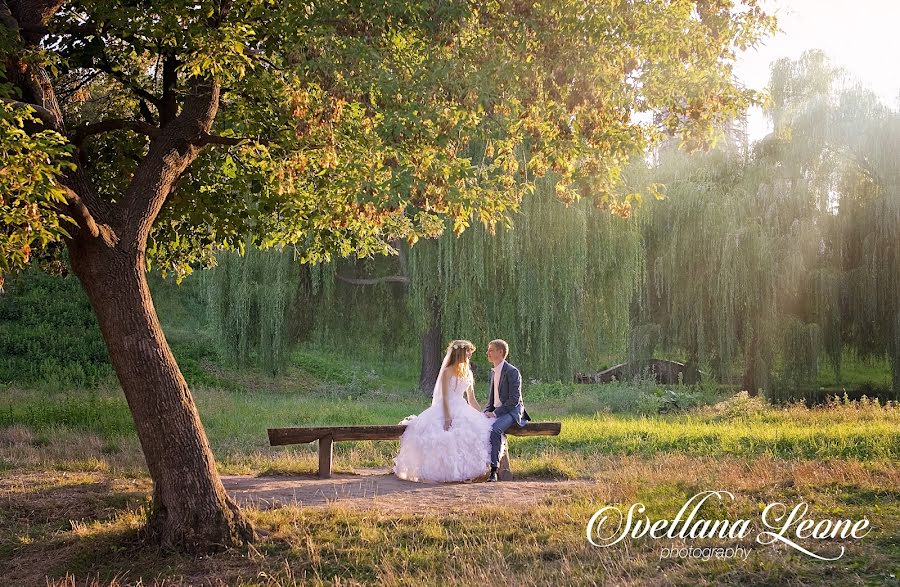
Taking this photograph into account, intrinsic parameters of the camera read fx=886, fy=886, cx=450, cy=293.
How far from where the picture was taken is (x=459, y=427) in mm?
10188

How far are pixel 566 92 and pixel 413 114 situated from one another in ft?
4.28

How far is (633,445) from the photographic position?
12867mm

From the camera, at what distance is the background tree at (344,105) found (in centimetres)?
725

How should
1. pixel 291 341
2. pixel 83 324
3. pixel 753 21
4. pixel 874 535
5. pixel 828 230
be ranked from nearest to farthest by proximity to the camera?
1. pixel 874 535
2. pixel 753 21
3. pixel 828 230
4. pixel 291 341
5. pixel 83 324

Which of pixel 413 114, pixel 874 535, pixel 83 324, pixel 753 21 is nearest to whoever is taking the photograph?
pixel 874 535

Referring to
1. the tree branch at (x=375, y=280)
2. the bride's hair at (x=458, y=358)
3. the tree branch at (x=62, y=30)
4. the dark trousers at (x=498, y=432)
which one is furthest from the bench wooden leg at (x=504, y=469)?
the tree branch at (x=375, y=280)

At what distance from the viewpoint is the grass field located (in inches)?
246

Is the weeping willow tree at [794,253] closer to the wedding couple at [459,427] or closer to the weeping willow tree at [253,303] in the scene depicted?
the weeping willow tree at [253,303]

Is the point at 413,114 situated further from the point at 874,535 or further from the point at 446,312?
the point at 446,312

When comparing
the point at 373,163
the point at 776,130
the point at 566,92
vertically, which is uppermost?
the point at 776,130

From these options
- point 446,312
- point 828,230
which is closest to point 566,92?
point 446,312

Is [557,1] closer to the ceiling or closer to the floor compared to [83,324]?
closer to the ceiling

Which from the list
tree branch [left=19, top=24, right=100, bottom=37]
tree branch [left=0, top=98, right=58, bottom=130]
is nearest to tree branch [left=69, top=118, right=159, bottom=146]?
tree branch [left=0, top=98, right=58, bottom=130]

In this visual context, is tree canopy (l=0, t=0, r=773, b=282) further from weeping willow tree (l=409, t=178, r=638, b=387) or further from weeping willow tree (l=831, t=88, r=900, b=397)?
weeping willow tree (l=831, t=88, r=900, b=397)
